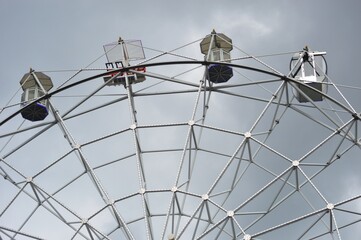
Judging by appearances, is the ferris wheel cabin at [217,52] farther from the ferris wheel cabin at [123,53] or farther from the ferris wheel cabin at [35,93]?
the ferris wheel cabin at [35,93]

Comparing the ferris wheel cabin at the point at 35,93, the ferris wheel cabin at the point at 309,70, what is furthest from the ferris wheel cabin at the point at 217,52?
the ferris wheel cabin at the point at 35,93

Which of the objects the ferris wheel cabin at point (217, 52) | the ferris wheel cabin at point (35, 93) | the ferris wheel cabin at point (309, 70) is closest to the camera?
the ferris wheel cabin at point (309, 70)

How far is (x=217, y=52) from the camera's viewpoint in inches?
1535

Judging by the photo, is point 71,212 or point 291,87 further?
point 291,87

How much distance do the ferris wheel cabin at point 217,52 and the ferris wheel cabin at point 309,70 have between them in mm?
3103

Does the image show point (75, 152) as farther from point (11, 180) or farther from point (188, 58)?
point (188, 58)

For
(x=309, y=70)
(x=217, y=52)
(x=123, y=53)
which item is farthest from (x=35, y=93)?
(x=309, y=70)

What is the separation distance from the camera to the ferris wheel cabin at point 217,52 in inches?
1459

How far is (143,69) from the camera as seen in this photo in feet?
121

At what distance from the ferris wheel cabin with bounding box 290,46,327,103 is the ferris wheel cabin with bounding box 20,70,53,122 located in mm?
11641

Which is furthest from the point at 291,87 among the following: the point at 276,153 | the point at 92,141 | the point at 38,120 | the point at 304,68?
the point at 38,120

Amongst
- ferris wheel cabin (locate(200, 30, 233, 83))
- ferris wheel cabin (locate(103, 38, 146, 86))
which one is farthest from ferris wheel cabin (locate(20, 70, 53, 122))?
ferris wheel cabin (locate(200, 30, 233, 83))

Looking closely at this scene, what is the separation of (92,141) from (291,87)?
921 centimetres

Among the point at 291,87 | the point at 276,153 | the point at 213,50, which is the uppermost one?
the point at 213,50
